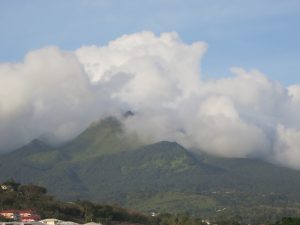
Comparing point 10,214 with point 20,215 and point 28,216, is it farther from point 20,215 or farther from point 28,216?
point 28,216

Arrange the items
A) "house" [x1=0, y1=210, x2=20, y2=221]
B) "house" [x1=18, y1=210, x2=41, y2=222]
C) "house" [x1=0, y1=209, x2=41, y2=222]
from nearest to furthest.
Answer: "house" [x1=0, y1=210, x2=20, y2=221]
"house" [x1=0, y1=209, x2=41, y2=222]
"house" [x1=18, y1=210, x2=41, y2=222]

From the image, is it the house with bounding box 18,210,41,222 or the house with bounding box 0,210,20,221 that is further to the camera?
the house with bounding box 18,210,41,222

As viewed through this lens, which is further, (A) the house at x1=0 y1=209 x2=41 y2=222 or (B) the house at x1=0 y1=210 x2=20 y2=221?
(A) the house at x1=0 y1=209 x2=41 y2=222

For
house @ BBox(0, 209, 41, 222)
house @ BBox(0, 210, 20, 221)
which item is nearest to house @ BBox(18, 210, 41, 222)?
house @ BBox(0, 209, 41, 222)

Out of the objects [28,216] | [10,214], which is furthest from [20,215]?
[28,216]

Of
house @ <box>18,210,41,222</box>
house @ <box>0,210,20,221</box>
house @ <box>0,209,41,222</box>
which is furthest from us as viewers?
house @ <box>18,210,41,222</box>

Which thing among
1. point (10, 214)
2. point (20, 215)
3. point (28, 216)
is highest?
point (10, 214)

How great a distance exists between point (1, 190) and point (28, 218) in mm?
34325

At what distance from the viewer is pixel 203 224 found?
191m

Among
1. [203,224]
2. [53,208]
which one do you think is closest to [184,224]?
[203,224]

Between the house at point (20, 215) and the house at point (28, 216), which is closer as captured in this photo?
the house at point (20, 215)

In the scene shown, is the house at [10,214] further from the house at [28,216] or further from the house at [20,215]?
the house at [28,216]

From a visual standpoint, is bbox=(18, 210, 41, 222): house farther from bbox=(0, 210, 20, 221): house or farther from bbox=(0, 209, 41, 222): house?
bbox=(0, 210, 20, 221): house

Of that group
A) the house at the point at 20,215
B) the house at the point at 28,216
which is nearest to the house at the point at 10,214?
the house at the point at 20,215
